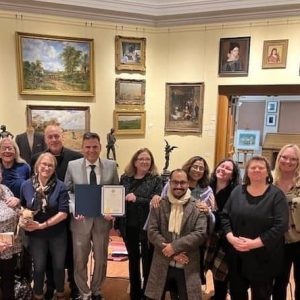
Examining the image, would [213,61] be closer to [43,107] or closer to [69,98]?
[69,98]

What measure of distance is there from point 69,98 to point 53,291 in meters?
3.16

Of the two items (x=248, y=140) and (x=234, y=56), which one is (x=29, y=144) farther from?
(x=248, y=140)

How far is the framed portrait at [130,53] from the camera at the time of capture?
5.42 meters

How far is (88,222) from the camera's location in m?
2.79

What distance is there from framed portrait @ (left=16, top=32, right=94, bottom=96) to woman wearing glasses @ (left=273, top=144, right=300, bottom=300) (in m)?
3.62

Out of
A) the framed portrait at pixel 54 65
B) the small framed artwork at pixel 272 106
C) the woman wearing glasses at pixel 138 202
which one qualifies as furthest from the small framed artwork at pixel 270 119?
the woman wearing glasses at pixel 138 202

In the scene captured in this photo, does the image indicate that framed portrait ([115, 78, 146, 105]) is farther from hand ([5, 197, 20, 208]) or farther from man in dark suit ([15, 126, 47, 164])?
hand ([5, 197, 20, 208])

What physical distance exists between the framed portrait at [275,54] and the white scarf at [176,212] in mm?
3388

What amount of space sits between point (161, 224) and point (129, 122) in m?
3.29

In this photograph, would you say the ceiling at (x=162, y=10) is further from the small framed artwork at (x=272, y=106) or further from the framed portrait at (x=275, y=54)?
the small framed artwork at (x=272, y=106)

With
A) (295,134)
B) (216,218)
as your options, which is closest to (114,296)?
(216,218)

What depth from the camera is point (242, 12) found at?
198 inches

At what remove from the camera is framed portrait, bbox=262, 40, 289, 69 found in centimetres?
493

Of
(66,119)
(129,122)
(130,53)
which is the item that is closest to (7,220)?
(66,119)
